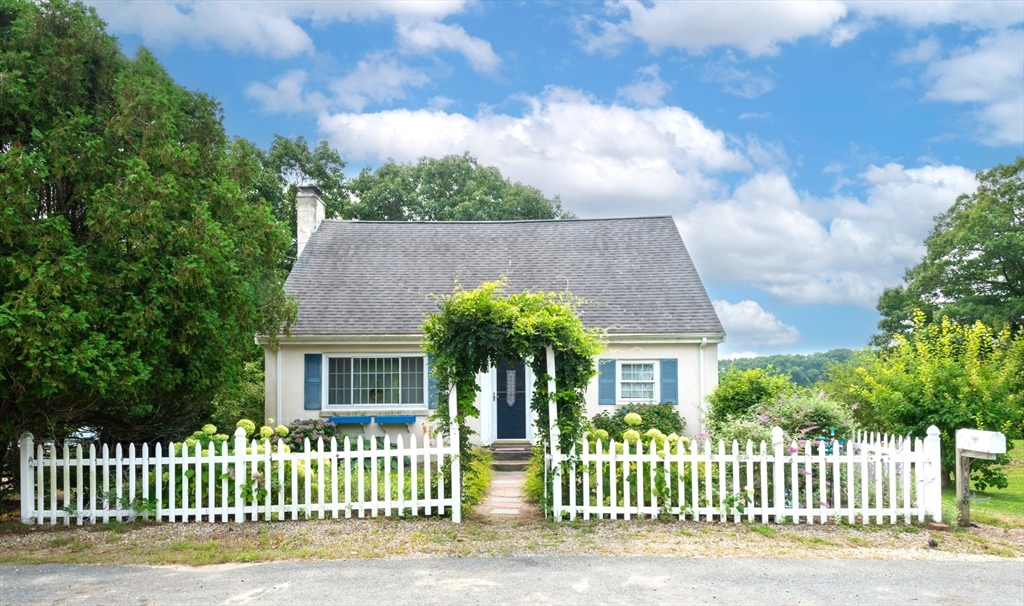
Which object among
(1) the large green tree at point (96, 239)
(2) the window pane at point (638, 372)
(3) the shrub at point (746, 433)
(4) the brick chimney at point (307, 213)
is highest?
(4) the brick chimney at point (307, 213)

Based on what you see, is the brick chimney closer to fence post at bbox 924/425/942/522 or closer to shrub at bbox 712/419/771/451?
shrub at bbox 712/419/771/451

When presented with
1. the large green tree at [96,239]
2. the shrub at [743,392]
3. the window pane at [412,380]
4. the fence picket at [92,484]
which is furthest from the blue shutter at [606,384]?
the fence picket at [92,484]

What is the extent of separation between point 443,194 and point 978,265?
21820 mm

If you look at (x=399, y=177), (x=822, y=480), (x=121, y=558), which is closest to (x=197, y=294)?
(x=121, y=558)

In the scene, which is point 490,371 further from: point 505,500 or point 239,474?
point 239,474

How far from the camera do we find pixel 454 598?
19.3 feet

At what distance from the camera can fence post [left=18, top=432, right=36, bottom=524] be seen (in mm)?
8883

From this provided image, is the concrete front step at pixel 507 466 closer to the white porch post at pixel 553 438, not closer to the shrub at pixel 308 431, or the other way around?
the shrub at pixel 308 431

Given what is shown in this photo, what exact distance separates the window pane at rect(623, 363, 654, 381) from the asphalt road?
814 cm

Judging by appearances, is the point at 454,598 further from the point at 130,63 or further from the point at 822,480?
the point at 130,63

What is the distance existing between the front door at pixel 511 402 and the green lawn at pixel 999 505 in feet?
24.9

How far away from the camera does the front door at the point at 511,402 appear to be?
15.4 m

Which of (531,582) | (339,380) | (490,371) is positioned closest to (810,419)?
(531,582)

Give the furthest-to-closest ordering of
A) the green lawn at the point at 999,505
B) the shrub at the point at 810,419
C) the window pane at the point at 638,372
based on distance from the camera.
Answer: the window pane at the point at 638,372
the shrub at the point at 810,419
the green lawn at the point at 999,505
